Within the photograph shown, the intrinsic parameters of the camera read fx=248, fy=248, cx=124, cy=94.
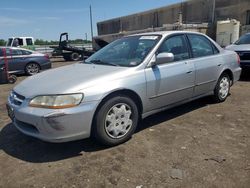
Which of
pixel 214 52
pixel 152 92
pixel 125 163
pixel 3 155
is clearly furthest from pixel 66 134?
pixel 214 52

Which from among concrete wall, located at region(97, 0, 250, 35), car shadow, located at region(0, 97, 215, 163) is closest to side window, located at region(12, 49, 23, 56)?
car shadow, located at region(0, 97, 215, 163)

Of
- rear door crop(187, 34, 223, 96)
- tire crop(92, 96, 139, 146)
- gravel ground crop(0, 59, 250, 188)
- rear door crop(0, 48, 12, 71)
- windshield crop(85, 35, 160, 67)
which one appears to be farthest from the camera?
rear door crop(0, 48, 12, 71)

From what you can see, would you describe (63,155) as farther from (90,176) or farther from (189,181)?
(189,181)

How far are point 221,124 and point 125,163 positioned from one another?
1984 mm

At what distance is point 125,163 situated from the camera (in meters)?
3.00

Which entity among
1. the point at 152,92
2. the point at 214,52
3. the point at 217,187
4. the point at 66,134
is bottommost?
the point at 217,187

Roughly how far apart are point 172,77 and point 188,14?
28407 millimetres

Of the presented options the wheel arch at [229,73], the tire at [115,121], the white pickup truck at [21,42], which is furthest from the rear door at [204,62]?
the white pickup truck at [21,42]

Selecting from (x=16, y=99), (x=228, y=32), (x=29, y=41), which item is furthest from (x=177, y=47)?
(x=29, y=41)

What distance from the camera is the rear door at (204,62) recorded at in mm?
4449

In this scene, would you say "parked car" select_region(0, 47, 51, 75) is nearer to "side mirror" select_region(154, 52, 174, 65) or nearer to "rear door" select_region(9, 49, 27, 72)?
"rear door" select_region(9, 49, 27, 72)

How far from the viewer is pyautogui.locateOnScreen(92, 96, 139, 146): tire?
10.4ft

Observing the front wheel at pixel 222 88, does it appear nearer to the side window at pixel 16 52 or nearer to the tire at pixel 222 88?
the tire at pixel 222 88

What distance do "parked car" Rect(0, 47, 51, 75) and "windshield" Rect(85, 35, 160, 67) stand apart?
7.07 meters
